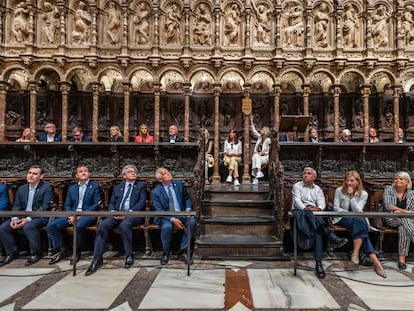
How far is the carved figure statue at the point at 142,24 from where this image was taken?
8766 millimetres

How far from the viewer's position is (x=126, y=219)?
430 centimetres

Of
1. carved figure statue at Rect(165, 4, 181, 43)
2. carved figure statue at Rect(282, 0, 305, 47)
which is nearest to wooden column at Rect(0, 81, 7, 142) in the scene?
carved figure statue at Rect(165, 4, 181, 43)

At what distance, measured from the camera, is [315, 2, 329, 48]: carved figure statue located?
8.75 meters

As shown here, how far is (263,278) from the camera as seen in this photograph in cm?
360

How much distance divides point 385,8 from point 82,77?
9.42 m

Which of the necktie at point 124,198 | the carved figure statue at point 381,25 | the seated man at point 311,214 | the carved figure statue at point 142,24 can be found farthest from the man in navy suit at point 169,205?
the carved figure statue at point 381,25

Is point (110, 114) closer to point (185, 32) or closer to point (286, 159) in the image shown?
point (185, 32)

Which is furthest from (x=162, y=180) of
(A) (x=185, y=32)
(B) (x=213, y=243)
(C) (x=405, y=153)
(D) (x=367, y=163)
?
(A) (x=185, y=32)

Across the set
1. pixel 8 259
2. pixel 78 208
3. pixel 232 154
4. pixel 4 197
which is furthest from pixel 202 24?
pixel 8 259

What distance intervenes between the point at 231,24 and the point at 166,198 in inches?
246

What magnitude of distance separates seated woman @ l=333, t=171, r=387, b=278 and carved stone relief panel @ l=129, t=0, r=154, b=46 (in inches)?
271

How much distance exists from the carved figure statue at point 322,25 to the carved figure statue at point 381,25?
1319 millimetres

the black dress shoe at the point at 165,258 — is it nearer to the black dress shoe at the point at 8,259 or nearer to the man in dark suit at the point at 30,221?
the man in dark suit at the point at 30,221

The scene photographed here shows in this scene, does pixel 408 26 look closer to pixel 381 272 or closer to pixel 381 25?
pixel 381 25
